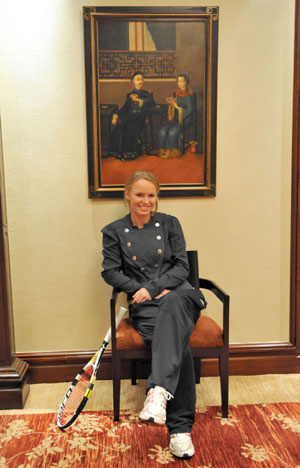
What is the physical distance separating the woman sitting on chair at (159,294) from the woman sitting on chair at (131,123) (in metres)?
0.24

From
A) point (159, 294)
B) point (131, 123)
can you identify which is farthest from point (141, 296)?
point (131, 123)

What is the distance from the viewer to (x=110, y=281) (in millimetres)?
2432

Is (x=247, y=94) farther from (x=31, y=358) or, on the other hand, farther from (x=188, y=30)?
(x=31, y=358)

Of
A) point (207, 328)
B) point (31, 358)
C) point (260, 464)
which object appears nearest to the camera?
point (260, 464)

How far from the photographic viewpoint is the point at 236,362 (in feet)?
9.31

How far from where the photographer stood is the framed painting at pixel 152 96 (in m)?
2.57

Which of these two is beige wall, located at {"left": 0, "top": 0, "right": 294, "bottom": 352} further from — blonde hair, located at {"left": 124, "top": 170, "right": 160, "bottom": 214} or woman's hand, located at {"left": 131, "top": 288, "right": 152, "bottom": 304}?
woman's hand, located at {"left": 131, "top": 288, "right": 152, "bottom": 304}

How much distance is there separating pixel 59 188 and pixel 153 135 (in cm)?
64

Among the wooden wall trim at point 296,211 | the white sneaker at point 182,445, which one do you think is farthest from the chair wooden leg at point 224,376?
the wooden wall trim at point 296,211

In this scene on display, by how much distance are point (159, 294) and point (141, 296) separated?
0.36ft

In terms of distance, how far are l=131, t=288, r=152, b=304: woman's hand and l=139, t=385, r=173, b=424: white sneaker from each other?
50 centimetres

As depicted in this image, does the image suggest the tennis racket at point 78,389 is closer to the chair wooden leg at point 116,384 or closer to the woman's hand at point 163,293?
the chair wooden leg at point 116,384

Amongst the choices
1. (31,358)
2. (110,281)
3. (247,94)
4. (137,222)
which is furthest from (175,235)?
(31,358)

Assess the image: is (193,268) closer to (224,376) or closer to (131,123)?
(224,376)
